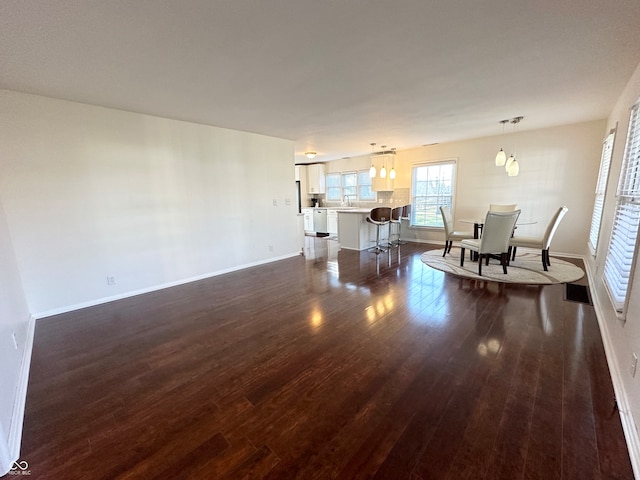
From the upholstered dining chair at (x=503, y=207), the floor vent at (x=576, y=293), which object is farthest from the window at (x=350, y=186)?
the floor vent at (x=576, y=293)

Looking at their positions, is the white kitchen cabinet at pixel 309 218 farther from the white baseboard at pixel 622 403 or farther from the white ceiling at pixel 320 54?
the white baseboard at pixel 622 403

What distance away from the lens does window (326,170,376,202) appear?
8.14m

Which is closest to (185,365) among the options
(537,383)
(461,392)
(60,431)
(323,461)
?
(60,431)

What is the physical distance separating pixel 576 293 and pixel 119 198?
5.99 m

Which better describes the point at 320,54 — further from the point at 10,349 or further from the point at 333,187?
the point at 333,187

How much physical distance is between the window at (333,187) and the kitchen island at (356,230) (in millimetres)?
2657

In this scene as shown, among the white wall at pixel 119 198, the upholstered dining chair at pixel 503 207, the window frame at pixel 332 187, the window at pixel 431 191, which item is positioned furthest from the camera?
the window frame at pixel 332 187

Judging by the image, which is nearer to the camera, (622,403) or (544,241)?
(622,403)

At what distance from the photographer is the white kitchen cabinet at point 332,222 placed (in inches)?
334

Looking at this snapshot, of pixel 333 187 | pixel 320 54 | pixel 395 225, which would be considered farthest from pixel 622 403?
pixel 333 187

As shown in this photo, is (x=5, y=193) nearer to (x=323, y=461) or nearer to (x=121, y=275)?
(x=121, y=275)

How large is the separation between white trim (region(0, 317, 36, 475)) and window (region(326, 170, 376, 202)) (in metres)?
7.48

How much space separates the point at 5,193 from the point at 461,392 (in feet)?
15.1

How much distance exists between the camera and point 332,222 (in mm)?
8594
